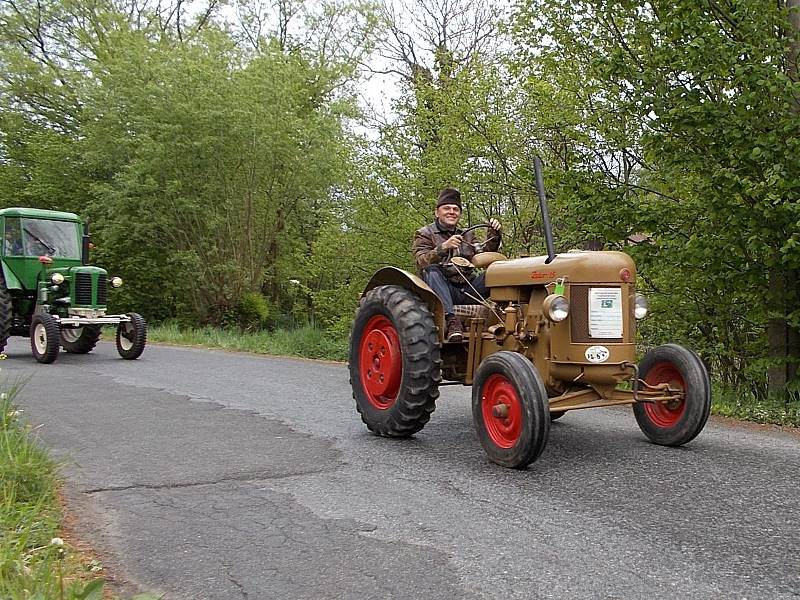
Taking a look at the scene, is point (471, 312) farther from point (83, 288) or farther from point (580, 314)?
point (83, 288)

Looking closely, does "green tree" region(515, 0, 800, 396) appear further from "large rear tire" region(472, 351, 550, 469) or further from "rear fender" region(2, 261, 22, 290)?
"rear fender" region(2, 261, 22, 290)

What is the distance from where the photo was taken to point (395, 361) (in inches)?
218

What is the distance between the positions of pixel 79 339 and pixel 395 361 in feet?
30.0

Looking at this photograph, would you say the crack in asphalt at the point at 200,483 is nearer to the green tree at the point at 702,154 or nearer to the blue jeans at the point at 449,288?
the blue jeans at the point at 449,288

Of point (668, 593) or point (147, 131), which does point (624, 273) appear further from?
point (147, 131)

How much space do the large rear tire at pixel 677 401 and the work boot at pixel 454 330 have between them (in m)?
1.28

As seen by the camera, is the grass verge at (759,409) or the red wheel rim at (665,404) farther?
the grass verge at (759,409)

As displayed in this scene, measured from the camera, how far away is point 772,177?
6.25m

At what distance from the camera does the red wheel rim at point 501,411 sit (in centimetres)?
448

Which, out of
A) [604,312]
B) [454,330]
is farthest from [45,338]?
[604,312]

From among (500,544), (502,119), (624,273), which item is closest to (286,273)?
(502,119)

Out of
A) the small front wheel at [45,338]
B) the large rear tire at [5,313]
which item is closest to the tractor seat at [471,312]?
the small front wheel at [45,338]

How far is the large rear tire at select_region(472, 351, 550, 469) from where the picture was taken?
4238 mm

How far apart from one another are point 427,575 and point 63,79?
26.4 metres
